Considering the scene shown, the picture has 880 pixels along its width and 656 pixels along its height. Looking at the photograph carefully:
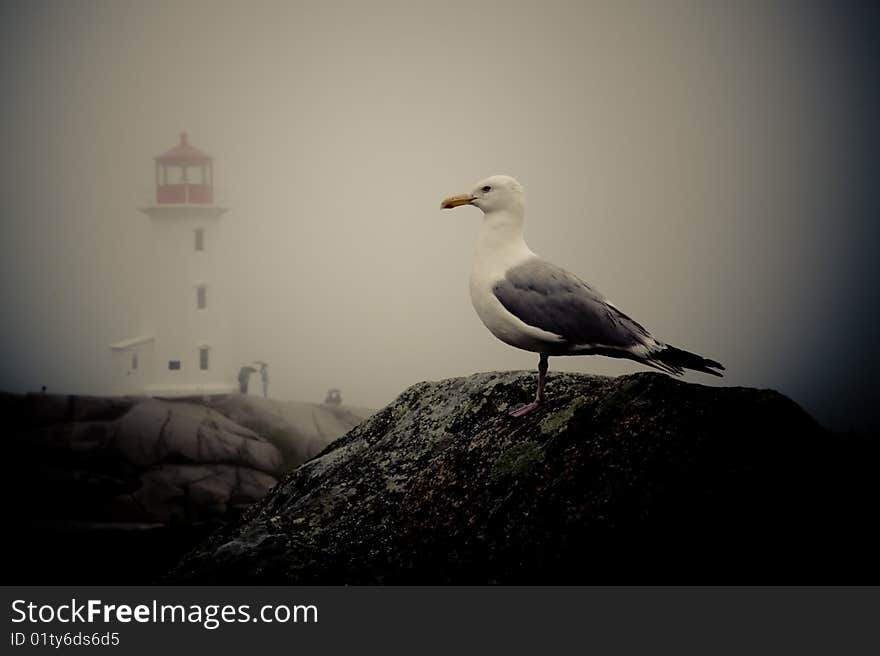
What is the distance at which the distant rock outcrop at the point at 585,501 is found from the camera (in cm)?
500

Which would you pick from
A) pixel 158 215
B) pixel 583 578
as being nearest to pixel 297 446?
pixel 158 215

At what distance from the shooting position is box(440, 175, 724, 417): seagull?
6977 mm

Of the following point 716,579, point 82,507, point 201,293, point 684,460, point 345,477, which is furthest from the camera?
point 201,293

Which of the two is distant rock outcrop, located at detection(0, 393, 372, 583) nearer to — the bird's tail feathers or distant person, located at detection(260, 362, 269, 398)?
distant person, located at detection(260, 362, 269, 398)

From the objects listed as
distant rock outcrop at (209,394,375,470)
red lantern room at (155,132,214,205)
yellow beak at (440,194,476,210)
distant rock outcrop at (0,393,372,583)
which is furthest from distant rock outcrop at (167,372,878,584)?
red lantern room at (155,132,214,205)

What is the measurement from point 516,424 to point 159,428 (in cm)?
2058

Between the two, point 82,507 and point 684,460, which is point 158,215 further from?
point 684,460

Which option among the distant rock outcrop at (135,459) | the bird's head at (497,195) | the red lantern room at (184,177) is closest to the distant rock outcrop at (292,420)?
the distant rock outcrop at (135,459)

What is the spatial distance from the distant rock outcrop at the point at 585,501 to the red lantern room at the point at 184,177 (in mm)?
23762

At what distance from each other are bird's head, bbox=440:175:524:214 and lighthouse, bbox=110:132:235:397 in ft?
70.4

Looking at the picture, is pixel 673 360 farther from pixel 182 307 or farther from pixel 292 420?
pixel 182 307

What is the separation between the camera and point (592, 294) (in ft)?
23.8

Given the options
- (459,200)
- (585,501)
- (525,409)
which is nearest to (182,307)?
(459,200)

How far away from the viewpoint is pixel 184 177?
30047 mm
